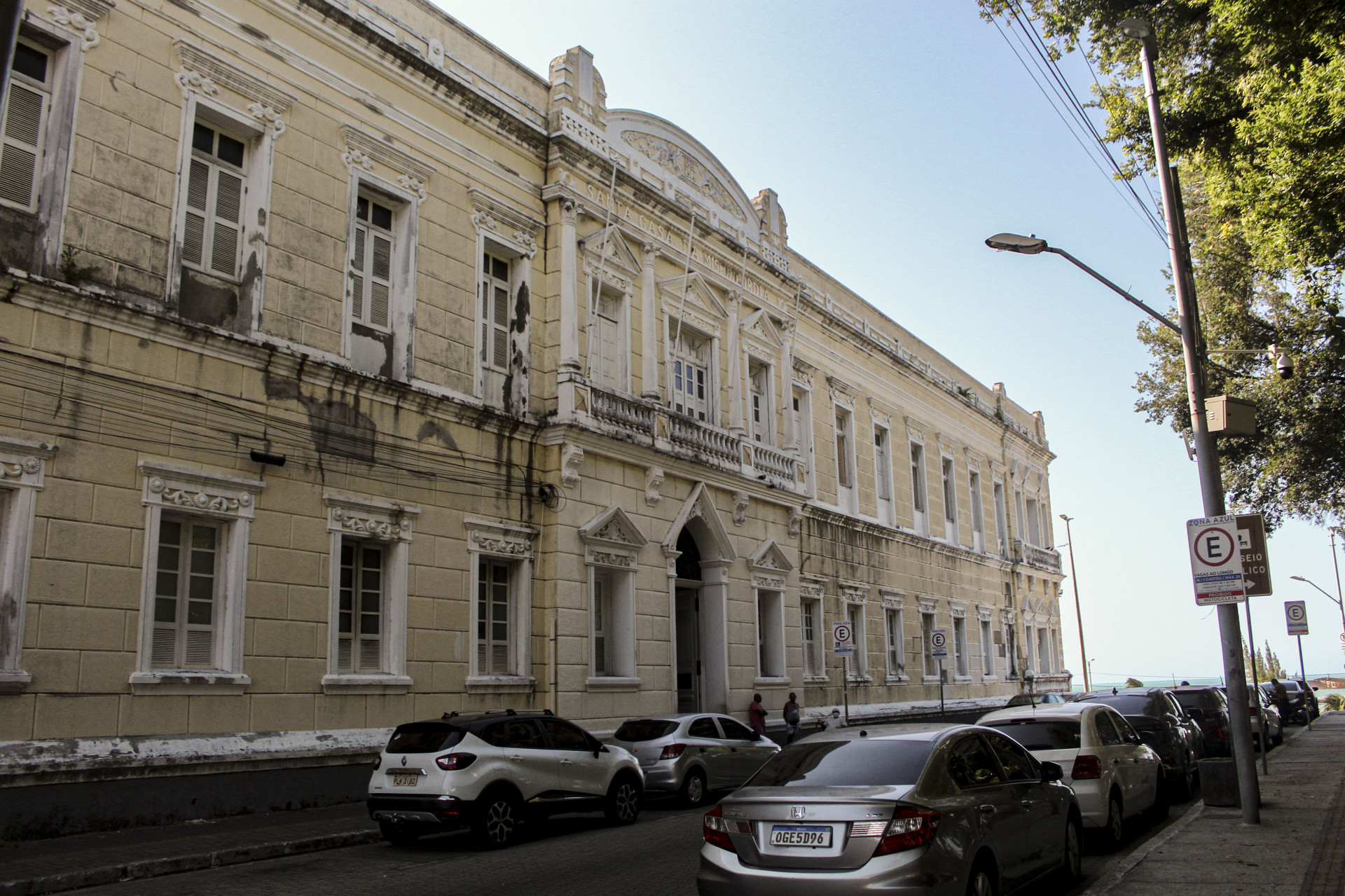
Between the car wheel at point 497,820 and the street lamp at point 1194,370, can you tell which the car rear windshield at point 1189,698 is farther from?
the car wheel at point 497,820

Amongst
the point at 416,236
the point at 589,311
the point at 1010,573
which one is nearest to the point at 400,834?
the point at 416,236

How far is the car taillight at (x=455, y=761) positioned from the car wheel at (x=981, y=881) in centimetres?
635

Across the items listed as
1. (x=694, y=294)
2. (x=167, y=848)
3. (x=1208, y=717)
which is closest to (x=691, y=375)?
(x=694, y=294)

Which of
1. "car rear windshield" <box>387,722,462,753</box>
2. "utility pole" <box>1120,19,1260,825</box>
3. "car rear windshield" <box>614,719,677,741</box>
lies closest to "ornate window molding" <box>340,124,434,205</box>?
"car rear windshield" <box>387,722,462,753</box>

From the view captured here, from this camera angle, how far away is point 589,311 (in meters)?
20.5

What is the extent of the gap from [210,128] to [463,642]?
857 centimetres

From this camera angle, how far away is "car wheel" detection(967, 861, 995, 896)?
6852 millimetres

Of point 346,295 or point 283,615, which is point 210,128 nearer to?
point 346,295

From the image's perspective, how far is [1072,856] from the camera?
9164 millimetres

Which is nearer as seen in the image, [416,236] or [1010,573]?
[416,236]

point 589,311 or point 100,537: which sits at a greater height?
point 589,311

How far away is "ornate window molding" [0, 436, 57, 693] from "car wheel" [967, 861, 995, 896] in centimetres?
992

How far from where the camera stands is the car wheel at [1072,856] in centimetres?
905

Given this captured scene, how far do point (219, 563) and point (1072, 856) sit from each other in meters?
10.7
